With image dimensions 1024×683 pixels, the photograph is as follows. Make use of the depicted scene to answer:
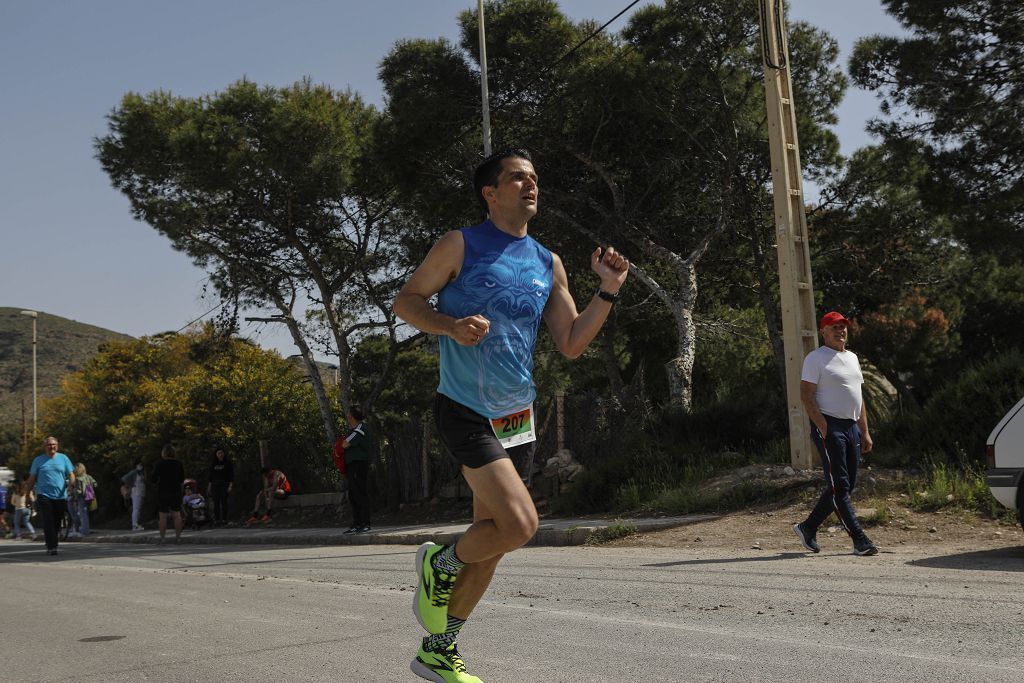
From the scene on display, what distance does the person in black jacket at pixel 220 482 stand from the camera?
23.6m

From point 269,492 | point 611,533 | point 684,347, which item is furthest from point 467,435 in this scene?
point 269,492

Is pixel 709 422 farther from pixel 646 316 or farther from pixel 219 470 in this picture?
pixel 219 470

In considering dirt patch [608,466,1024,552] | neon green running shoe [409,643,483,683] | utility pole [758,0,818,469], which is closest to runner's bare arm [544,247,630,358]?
neon green running shoe [409,643,483,683]

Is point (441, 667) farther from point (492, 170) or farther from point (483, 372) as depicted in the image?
point (492, 170)

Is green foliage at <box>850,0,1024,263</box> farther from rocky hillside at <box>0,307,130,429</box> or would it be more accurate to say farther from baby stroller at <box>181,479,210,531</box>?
rocky hillside at <box>0,307,130,429</box>

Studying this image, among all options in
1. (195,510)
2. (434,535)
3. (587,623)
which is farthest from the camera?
(195,510)

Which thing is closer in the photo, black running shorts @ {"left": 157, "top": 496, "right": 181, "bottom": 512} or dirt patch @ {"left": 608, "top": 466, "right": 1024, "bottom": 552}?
dirt patch @ {"left": 608, "top": 466, "right": 1024, "bottom": 552}

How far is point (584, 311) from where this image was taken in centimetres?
415

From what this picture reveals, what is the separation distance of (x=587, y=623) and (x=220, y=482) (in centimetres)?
1904

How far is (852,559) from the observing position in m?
8.64

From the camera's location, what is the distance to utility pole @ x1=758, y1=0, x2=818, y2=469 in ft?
43.3

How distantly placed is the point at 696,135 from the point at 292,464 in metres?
12.6

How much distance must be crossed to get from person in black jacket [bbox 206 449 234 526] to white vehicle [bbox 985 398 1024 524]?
18.1 m

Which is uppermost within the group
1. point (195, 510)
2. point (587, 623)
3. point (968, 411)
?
point (968, 411)
